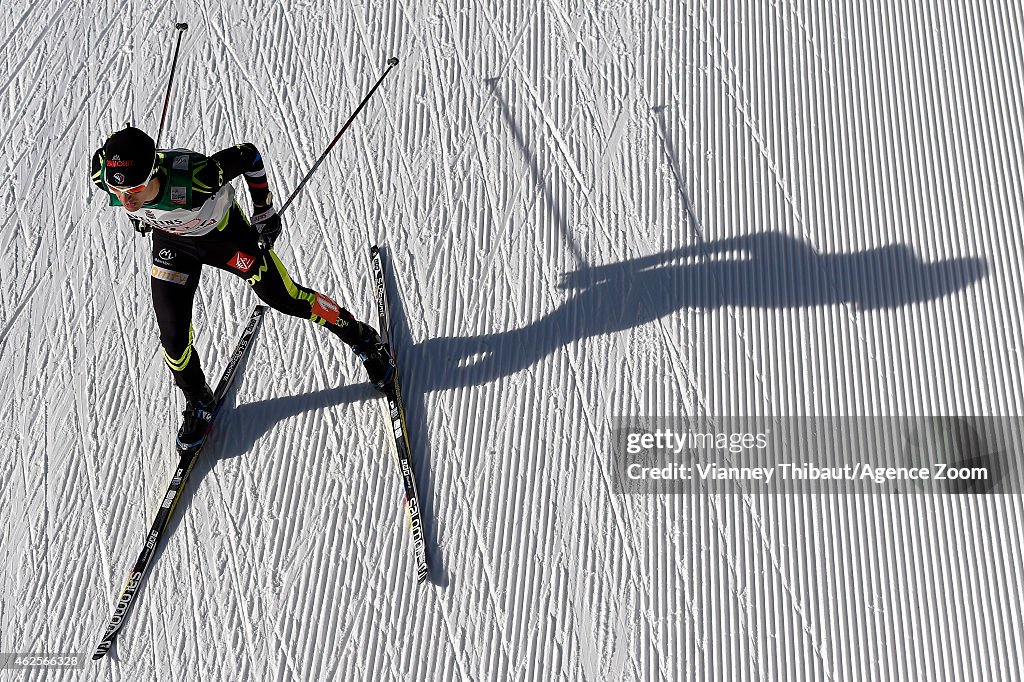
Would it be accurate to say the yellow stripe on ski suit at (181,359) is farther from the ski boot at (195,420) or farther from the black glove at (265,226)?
the black glove at (265,226)

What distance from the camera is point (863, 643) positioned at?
2.74 meters

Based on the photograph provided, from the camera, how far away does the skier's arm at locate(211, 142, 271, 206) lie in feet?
9.09

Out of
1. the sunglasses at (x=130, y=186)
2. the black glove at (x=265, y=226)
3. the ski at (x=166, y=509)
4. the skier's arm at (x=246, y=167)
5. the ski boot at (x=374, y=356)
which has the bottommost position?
the ski at (x=166, y=509)

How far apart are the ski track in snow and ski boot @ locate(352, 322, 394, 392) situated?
13cm

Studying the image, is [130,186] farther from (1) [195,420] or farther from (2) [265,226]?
(1) [195,420]

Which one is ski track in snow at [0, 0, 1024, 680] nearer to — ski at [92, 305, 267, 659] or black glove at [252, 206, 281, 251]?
ski at [92, 305, 267, 659]

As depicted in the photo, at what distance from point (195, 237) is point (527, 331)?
4.35ft

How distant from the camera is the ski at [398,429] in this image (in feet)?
9.73

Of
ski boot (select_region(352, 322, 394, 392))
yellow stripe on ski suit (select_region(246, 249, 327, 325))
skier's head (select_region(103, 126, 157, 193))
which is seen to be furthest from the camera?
ski boot (select_region(352, 322, 394, 392))

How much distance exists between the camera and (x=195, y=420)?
3188mm

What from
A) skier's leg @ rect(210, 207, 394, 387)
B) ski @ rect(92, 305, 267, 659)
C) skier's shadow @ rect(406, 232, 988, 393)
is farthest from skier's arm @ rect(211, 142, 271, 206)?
skier's shadow @ rect(406, 232, 988, 393)

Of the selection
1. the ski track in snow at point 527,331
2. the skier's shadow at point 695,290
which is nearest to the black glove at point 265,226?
the ski track in snow at point 527,331

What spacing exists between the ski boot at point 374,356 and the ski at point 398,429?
1.5 inches

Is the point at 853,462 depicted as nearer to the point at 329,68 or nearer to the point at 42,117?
the point at 329,68
